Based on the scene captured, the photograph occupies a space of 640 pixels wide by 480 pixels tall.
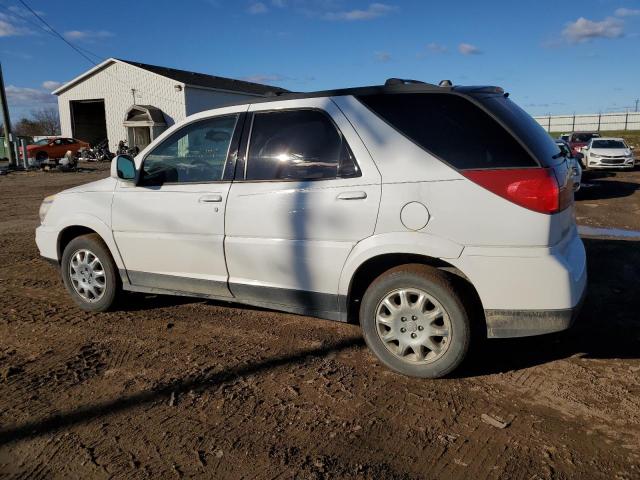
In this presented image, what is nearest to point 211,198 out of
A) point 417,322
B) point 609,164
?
point 417,322

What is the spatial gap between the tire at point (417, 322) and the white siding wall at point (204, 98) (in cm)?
3240

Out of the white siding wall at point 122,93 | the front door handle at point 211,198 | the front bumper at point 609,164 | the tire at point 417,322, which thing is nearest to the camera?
the tire at point 417,322

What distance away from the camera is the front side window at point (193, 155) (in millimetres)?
4320

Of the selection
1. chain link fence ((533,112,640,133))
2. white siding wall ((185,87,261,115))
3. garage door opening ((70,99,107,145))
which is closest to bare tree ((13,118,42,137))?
garage door opening ((70,99,107,145))

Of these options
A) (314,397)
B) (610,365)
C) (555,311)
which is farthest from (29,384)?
(610,365)

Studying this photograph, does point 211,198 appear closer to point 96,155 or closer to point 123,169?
point 123,169

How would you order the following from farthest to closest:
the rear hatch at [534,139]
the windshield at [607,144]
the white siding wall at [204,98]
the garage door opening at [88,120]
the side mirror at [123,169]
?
the garage door opening at [88,120]
the white siding wall at [204,98]
the windshield at [607,144]
the side mirror at [123,169]
the rear hatch at [534,139]

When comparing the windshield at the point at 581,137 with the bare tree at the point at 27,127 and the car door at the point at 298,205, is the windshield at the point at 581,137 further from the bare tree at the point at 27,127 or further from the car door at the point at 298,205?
the bare tree at the point at 27,127

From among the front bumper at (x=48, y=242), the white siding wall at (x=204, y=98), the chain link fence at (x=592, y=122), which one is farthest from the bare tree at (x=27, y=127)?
the front bumper at (x=48, y=242)

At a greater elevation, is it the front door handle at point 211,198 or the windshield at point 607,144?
the windshield at point 607,144

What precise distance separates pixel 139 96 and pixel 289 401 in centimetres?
3664

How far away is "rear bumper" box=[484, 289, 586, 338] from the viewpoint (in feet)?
10.6

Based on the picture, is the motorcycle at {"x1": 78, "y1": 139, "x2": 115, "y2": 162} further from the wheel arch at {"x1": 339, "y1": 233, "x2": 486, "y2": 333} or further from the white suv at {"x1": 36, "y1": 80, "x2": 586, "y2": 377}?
the wheel arch at {"x1": 339, "y1": 233, "x2": 486, "y2": 333}

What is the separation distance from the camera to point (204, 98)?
118 feet
